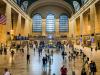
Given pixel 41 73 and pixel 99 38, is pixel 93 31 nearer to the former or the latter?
pixel 99 38

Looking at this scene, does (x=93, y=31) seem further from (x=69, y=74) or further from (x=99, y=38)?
(x=69, y=74)

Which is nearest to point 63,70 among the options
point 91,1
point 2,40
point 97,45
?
point 97,45

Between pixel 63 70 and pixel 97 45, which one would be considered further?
pixel 97 45

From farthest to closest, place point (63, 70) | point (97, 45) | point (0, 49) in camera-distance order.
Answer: point (97, 45)
point (0, 49)
point (63, 70)

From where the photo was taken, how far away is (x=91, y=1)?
48.7 meters

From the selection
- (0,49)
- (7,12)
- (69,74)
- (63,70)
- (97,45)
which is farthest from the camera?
(7,12)

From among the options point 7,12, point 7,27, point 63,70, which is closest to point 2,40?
point 7,27

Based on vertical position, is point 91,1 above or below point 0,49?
above

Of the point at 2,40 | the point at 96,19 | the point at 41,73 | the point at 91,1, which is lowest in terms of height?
the point at 41,73

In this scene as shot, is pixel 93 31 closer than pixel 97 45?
No

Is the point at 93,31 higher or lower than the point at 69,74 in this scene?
higher

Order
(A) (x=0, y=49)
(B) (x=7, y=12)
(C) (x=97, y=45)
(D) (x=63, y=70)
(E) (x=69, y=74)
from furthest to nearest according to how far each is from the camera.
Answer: (B) (x=7, y=12), (C) (x=97, y=45), (A) (x=0, y=49), (E) (x=69, y=74), (D) (x=63, y=70)

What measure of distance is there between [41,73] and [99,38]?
25420mm

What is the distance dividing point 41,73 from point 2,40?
2614 centimetres
